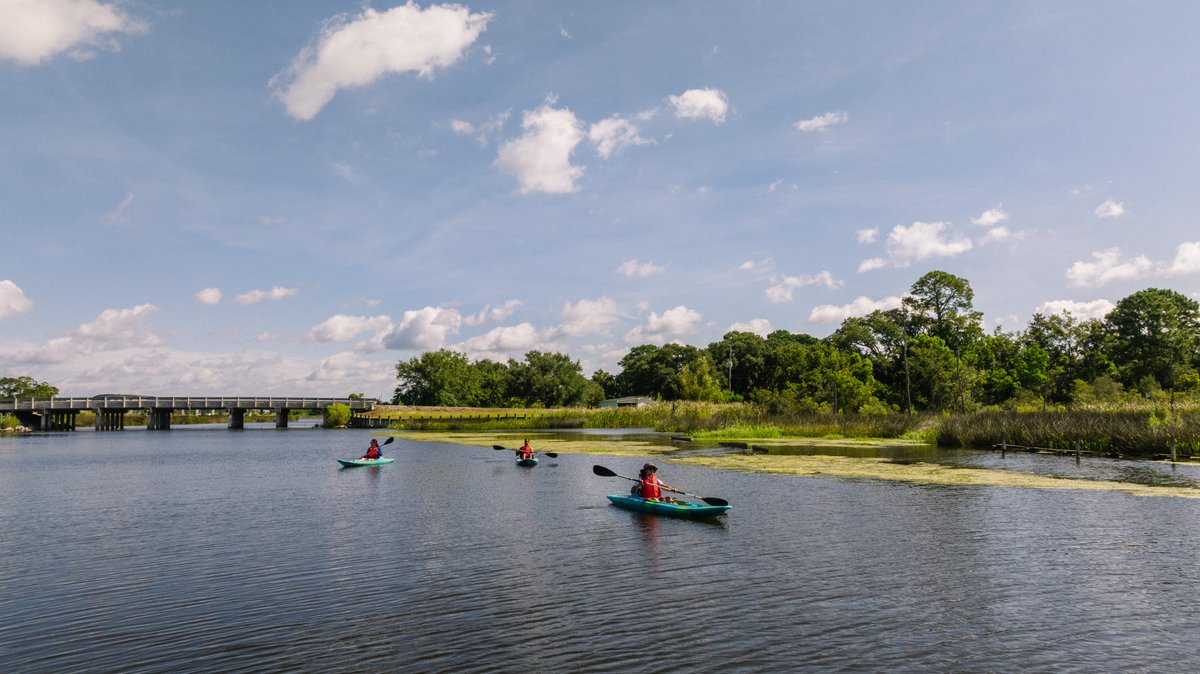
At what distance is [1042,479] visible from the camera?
3216 cm

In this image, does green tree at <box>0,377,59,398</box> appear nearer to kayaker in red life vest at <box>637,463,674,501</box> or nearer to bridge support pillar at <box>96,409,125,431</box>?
bridge support pillar at <box>96,409,125,431</box>

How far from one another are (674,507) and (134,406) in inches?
4678

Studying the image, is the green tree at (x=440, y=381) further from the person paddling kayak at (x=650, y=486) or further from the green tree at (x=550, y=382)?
the person paddling kayak at (x=650, y=486)

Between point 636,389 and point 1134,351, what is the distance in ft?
337

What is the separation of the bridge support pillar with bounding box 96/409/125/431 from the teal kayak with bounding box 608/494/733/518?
392 feet

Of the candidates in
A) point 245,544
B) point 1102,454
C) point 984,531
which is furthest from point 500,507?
point 1102,454

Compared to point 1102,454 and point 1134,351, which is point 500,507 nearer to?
point 1102,454

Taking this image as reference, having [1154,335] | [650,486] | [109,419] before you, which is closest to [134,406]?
[109,419]

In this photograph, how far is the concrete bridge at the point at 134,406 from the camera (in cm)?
10936

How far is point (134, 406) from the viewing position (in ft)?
374

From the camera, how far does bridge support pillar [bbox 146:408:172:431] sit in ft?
389

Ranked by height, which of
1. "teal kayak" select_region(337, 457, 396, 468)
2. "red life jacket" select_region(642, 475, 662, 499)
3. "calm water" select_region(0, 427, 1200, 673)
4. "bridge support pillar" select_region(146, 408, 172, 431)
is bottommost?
"calm water" select_region(0, 427, 1200, 673)

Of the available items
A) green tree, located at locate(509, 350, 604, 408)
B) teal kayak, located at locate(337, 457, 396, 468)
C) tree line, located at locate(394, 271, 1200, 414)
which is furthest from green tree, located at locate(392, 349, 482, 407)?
teal kayak, located at locate(337, 457, 396, 468)

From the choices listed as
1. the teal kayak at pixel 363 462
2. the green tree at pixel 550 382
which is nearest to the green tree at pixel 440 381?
the green tree at pixel 550 382
